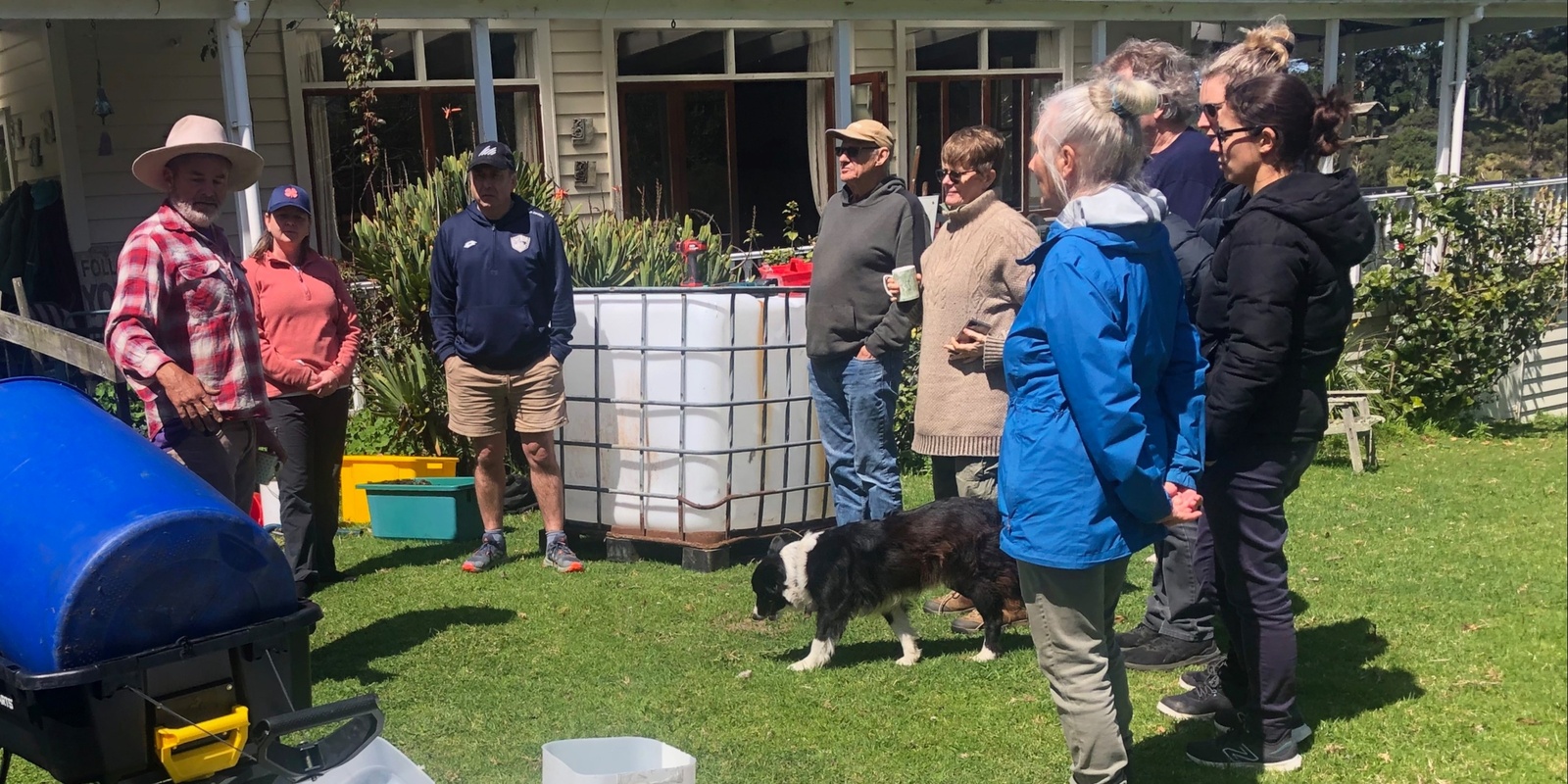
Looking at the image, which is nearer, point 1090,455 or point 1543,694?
point 1090,455

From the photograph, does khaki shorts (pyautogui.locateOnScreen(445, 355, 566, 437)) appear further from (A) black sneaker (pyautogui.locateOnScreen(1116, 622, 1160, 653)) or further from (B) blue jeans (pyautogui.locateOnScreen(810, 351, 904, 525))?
(A) black sneaker (pyautogui.locateOnScreen(1116, 622, 1160, 653))

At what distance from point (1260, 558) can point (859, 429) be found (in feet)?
7.05

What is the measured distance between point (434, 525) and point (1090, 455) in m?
4.60

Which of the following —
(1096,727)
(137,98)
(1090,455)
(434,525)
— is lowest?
(434,525)

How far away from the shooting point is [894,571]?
14.9 ft

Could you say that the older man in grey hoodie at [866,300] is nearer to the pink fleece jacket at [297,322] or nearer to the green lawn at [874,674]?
the green lawn at [874,674]

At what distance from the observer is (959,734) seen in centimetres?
392

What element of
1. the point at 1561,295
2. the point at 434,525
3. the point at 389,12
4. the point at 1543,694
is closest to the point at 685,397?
the point at 434,525

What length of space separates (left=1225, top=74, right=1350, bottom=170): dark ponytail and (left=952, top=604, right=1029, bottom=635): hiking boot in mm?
2022

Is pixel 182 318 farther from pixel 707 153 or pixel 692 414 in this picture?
pixel 707 153

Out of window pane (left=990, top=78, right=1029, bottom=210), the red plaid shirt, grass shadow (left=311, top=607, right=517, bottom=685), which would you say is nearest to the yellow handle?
the red plaid shirt

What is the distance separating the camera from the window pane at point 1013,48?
1397cm

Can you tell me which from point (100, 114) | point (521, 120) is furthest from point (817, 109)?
point (100, 114)

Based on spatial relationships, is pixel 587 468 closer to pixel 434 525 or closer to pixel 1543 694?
pixel 434 525
